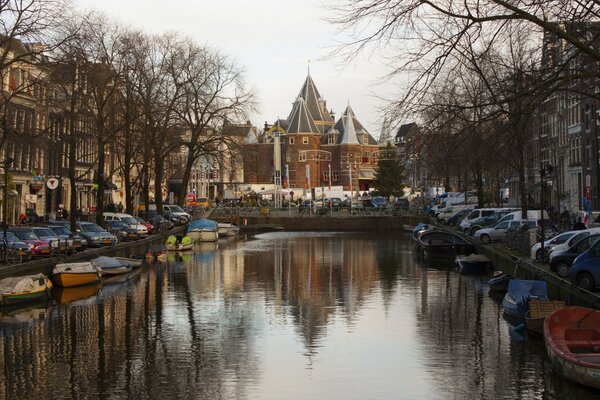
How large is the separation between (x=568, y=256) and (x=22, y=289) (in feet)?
68.2

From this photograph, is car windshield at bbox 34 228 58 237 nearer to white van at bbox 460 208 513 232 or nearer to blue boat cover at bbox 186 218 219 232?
blue boat cover at bbox 186 218 219 232

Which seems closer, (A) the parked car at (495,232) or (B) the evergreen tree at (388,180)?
(A) the parked car at (495,232)

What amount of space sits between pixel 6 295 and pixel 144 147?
37.7 m

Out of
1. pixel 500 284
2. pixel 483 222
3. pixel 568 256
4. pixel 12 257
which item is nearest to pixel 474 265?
pixel 500 284

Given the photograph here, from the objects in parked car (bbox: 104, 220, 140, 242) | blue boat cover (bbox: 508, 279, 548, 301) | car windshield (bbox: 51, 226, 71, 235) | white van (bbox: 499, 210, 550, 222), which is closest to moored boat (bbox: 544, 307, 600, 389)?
blue boat cover (bbox: 508, 279, 548, 301)

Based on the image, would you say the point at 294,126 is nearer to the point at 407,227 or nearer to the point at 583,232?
the point at 407,227

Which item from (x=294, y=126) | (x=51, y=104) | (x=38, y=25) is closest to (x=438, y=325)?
(x=38, y=25)

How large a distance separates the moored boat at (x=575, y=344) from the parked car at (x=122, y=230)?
43.0 meters

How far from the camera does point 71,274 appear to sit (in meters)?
37.5

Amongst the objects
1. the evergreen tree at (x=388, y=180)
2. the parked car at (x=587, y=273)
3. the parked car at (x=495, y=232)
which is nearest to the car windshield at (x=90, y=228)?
the parked car at (x=495, y=232)

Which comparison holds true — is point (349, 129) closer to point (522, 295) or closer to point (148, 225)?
point (148, 225)

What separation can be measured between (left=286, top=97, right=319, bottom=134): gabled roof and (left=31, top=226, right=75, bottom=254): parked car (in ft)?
385

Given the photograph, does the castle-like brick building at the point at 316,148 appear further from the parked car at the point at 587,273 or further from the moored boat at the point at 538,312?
the moored boat at the point at 538,312

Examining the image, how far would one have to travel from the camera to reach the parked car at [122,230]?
60125mm
